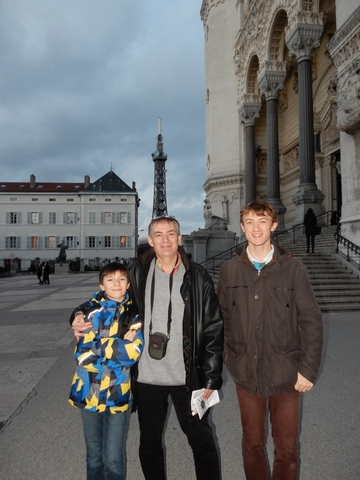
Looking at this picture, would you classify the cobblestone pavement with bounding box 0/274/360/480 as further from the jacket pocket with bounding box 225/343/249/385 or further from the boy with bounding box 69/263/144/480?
the jacket pocket with bounding box 225/343/249/385

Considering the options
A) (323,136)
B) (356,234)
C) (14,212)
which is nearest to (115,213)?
(14,212)

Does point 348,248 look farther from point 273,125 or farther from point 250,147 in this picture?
point 250,147

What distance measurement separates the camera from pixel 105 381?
7.44 ft

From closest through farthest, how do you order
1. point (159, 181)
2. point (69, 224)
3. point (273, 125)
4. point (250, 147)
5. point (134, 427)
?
point (134, 427), point (273, 125), point (250, 147), point (69, 224), point (159, 181)

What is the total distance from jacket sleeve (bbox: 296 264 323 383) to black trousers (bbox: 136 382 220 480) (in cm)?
74

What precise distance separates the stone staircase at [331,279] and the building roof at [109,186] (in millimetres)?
51101

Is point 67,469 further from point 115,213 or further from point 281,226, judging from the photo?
point 115,213

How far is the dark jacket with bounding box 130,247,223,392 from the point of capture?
2.30m

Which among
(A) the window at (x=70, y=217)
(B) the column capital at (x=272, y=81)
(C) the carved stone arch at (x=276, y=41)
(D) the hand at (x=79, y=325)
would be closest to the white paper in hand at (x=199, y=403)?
(D) the hand at (x=79, y=325)

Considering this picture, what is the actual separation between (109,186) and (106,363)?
6277 cm

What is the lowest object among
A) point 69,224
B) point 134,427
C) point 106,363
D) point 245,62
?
point 134,427

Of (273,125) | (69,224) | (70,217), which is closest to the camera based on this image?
(273,125)

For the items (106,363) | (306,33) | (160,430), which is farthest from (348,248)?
(106,363)

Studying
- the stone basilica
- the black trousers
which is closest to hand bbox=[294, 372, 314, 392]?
the black trousers
